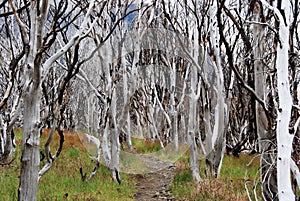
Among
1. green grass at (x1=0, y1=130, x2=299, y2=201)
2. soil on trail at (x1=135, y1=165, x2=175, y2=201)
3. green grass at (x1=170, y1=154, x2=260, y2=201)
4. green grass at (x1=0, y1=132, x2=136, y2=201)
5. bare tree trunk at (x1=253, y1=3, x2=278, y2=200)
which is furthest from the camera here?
soil on trail at (x1=135, y1=165, x2=175, y2=201)

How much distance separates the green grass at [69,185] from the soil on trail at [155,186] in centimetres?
24

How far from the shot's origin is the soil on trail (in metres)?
8.05

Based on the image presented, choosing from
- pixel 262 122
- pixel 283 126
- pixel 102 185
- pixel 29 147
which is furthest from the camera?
pixel 102 185

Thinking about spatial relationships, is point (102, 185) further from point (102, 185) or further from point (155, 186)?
point (155, 186)

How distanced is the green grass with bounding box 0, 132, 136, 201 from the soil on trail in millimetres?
245

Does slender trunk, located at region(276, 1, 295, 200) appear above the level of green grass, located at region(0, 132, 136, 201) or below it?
above

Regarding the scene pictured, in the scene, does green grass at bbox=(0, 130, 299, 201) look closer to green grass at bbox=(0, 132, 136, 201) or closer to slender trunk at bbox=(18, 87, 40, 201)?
green grass at bbox=(0, 132, 136, 201)

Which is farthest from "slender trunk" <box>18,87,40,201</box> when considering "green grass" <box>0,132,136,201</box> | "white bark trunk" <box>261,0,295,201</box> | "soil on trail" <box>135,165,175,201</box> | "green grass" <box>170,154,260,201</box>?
"soil on trail" <box>135,165,175,201</box>

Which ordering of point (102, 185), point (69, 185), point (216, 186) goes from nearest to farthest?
point (69, 185) → point (216, 186) → point (102, 185)

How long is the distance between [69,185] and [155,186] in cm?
279

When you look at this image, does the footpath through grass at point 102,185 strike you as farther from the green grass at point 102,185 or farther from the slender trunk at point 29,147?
the slender trunk at point 29,147

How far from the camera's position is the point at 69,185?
288 inches

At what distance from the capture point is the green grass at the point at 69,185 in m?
6.32

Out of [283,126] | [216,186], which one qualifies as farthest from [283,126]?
[216,186]
